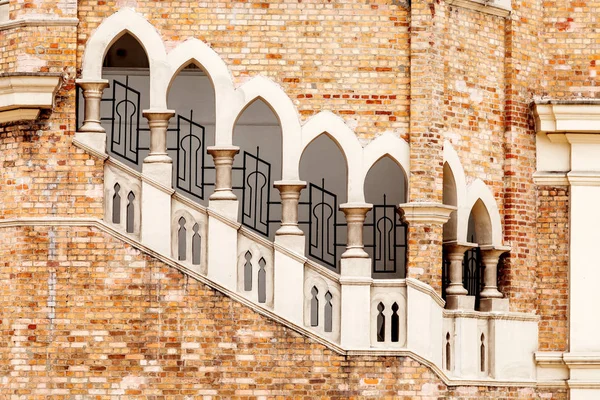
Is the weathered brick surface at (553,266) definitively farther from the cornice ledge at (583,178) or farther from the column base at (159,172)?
the column base at (159,172)

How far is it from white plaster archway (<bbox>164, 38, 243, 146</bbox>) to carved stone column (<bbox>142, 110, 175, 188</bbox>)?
0.28 m

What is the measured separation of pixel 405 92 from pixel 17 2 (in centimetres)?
441

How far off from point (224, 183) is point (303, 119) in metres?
1.15

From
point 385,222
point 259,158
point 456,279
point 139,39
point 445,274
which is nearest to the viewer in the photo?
point 139,39

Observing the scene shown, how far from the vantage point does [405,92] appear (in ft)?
57.1

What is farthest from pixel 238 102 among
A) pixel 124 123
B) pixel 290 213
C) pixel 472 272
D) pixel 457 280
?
pixel 472 272

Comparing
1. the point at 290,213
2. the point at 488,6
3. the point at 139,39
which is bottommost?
the point at 290,213

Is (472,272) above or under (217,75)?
under

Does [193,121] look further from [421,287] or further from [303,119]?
[421,287]

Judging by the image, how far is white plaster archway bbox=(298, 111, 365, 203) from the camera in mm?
17312

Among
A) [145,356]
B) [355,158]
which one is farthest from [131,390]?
[355,158]

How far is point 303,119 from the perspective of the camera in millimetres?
17328

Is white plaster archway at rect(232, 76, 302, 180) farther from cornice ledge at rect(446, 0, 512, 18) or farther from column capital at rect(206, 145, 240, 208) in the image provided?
cornice ledge at rect(446, 0, 512, 18)

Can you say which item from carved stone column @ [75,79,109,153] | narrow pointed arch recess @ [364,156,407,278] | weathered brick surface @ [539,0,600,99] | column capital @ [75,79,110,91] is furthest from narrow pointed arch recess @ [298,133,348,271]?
column capital @ [75,79,110,91]
